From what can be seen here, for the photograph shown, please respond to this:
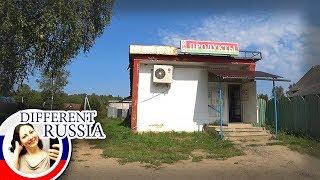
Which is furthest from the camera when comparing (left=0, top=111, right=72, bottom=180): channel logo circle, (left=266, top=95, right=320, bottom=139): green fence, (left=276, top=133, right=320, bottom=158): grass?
(left=266, top=95, right=320, bottom=139): green fence

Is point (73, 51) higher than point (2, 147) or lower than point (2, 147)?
higher

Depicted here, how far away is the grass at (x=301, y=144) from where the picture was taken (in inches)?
427

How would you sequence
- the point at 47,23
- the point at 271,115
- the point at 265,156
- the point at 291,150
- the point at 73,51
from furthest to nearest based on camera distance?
the point at 271,115
the point at 73,51
the point at 47,23
the point at 291,150
the point at 265,156

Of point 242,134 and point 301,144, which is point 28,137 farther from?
point 242,134

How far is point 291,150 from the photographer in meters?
11.1

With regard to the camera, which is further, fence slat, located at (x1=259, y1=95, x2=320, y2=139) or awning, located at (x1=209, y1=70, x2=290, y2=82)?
awning, located at (x1=209, y1=70, x2=290, y2=82)

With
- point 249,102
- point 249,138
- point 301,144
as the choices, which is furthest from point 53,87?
point 301,144

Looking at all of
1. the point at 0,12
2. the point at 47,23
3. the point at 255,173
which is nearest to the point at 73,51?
the point at 47,23

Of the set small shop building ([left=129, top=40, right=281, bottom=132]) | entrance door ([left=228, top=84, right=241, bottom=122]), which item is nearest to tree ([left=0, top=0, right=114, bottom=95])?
small shop building ([left=129, top=40, right=281, bottom=132])

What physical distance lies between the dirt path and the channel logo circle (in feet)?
9.04

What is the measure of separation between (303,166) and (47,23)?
9180mm

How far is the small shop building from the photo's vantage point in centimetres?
1470

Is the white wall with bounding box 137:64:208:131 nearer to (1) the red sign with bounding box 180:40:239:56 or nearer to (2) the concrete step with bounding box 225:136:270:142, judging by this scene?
(1) the red sign with bounding box 180:40:239:56

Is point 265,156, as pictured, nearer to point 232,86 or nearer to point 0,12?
A: point 232,86
